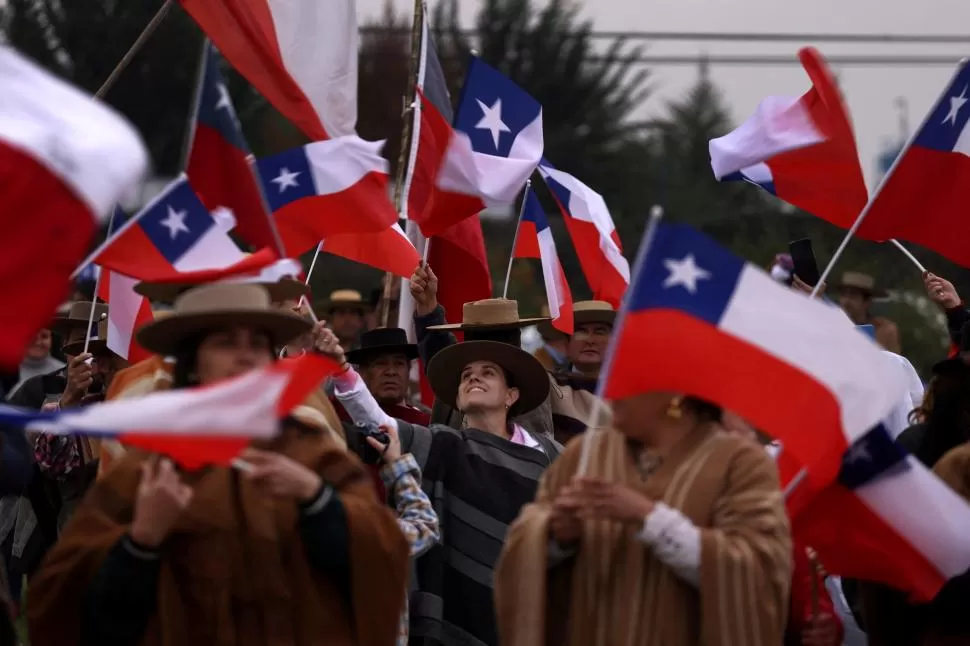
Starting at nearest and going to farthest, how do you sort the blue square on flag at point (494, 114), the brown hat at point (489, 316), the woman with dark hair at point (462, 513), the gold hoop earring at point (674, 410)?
1. the gold hoop earring at point (674, 410)
2. the woman with dark hair at point (462, 513)
3. the brown hat at point (489, 316)
4. the blue square on flag at point (494, 114)

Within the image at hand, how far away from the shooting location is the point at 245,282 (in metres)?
5.37

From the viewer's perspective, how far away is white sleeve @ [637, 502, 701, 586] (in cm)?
485

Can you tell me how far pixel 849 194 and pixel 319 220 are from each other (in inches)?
96.1

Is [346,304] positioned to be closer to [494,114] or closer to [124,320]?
[494,114]

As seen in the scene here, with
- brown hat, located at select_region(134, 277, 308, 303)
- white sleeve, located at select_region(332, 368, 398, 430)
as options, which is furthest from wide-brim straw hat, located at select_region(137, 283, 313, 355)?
white sleeve, located at select_region(332, 368, 398, 430)

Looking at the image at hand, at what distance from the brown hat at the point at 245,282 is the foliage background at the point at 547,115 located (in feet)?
54.0

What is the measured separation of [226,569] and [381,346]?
12.6 ft

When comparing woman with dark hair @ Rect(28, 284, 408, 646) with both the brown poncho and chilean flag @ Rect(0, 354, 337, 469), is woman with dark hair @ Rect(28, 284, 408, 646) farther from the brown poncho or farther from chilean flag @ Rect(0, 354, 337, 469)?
chilean flag @ Rect(0, 354, 337, 469)

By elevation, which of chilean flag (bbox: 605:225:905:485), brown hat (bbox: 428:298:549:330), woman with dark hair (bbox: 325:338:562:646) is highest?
chilean flag (bbox: 605:225:905:485)

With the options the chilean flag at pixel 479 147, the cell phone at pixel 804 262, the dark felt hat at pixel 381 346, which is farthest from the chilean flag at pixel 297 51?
the cell phone at pixel 804 262

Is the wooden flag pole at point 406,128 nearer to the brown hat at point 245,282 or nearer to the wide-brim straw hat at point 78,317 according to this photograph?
the wide-brim straw hat at point 78,317

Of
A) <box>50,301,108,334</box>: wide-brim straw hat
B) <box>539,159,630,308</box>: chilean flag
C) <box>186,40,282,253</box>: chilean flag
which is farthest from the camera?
<box>539,159,630,308</box>: chilean flag

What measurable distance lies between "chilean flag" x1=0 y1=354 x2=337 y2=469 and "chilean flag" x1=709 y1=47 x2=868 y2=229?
399cm

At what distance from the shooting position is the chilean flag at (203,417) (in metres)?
4.35
